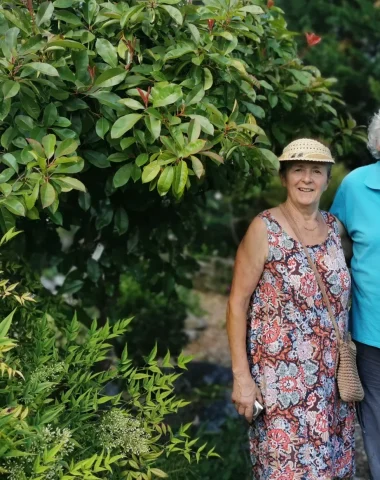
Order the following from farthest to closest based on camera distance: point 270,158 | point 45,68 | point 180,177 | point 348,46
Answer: point 348,46 → point 270,158 → point 180,177 → point 45,68

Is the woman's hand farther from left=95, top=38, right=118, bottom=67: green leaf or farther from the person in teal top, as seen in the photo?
left=95, top=38, right=118, bottom=67: green leaf

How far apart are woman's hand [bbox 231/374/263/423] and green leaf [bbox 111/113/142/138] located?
1.05 m

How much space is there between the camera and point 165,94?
7.95 feet

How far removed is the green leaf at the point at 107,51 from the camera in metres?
2.50

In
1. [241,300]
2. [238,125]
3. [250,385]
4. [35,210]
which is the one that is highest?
[238,125]

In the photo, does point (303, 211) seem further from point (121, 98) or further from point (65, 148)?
point (65, 148)

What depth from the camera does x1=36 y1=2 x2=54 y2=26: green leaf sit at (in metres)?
2.44

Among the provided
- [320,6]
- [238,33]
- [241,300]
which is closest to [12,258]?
[241,300]

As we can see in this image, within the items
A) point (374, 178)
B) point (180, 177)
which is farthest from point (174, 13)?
point (374, 178)

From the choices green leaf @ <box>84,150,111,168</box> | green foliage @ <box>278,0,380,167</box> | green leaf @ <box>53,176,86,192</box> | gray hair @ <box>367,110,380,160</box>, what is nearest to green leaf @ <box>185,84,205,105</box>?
green leaf @ <box>84,150,111,168</box>

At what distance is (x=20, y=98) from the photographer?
244 centimetres

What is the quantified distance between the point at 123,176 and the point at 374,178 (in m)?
1.03

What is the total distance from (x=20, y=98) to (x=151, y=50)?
50cm

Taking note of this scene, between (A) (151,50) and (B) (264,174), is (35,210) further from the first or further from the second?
(B) (264,174)
